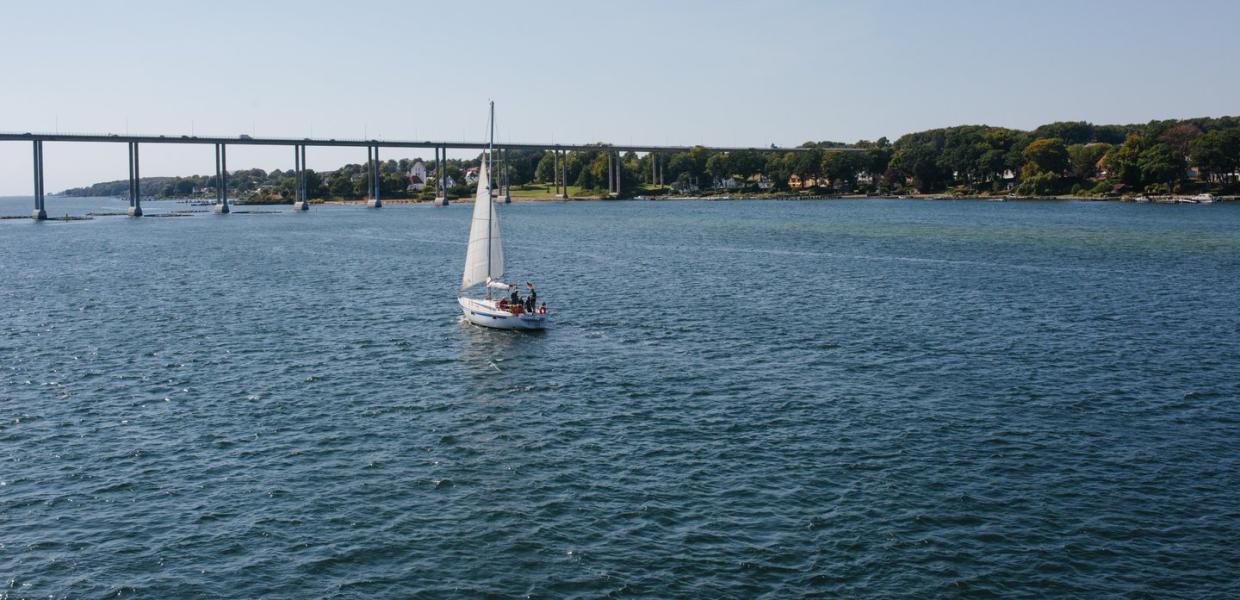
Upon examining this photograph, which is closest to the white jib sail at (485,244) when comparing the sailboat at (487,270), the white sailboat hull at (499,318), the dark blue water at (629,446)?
the sailboat at (487,270)

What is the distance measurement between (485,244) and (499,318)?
19.0 feet

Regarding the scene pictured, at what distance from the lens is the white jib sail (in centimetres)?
7169

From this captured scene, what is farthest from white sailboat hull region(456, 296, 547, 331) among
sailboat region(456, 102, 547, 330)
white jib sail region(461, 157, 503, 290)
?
white jib sail region(461, 157, 503, 290)

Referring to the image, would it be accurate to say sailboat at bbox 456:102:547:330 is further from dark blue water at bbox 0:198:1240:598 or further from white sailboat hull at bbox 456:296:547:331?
dark blue water at bbox 0:198:1240:598

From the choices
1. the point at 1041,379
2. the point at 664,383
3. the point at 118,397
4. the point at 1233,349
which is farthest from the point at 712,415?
the point at 1233,349

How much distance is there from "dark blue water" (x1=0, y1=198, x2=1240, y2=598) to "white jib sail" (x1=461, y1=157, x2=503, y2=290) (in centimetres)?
431

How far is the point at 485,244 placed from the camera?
236ft

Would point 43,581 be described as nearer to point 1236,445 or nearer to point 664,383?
point 664,383

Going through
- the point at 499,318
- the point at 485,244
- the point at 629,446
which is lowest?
the point at 629,446

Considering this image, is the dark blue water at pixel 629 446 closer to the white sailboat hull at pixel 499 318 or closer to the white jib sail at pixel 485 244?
the white sailboat hull at pixel 499 318

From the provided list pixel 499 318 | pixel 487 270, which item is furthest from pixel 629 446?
pixel 487 270

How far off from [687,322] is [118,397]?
37.6 meters

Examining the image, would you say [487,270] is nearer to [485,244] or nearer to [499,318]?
[485,244]

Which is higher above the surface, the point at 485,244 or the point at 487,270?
the point at 485,244
